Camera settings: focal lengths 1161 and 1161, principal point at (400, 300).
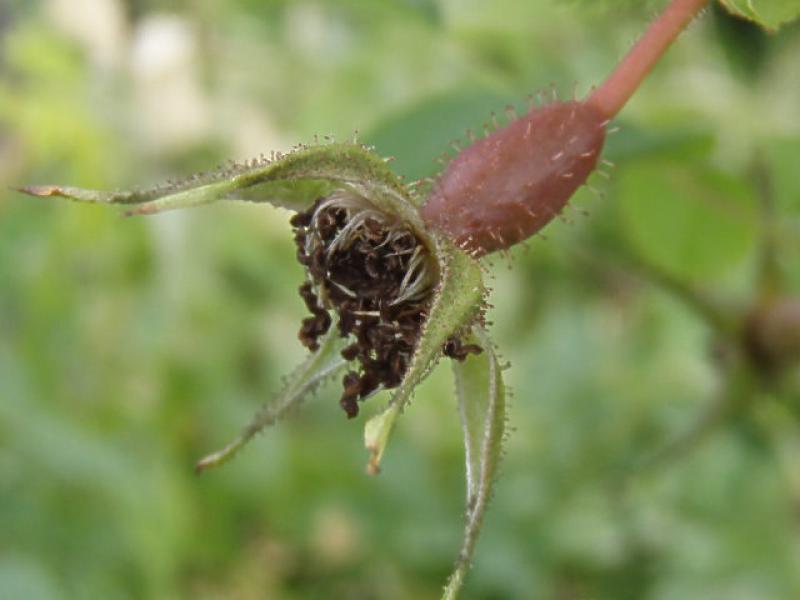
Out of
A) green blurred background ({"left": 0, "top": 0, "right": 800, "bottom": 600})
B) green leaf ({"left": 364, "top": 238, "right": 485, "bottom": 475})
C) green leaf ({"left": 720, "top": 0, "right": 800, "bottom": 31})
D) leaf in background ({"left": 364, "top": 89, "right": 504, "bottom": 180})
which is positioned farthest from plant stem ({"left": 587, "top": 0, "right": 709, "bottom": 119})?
green blurred background ({"left": 0, "top": 0, "right": 800, "bottom": 600})

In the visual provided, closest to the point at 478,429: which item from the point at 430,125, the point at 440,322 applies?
the point at 440,322

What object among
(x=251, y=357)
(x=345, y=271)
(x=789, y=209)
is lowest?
(x=251, y=357)

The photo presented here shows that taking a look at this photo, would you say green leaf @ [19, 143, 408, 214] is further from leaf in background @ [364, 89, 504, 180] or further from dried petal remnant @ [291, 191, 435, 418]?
leaf in background @ [364, 89, 504, 180]

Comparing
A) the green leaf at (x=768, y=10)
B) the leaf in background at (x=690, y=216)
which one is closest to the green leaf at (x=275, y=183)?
the green leaf at (x=768, y=10)

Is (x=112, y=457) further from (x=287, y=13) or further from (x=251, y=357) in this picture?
(x=287, y=13)

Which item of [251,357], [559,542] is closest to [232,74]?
[251,357]

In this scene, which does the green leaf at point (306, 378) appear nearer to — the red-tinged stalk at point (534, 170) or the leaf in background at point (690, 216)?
the red-tinged stalk at point (534, 170)
